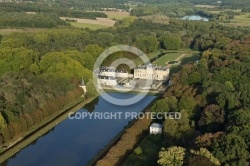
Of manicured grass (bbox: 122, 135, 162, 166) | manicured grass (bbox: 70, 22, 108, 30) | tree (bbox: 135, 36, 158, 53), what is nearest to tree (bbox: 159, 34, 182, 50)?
tree (bbox: 135, 36, 158, 53)

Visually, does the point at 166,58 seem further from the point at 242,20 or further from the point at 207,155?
the point at 242,20

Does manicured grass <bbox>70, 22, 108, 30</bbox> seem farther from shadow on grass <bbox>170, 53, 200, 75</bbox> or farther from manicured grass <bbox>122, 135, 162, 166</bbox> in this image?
manicured grass <bbox>122, 135, 162, 166</bbox>

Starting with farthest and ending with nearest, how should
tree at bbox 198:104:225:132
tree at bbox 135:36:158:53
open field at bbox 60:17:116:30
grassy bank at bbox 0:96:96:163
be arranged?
open field at bbox 60:17:116:30 < tree at bbox 135:36:158:53 < tree at bbox 198:104:225:132 < grassy bank at bbox 0:96:96:163

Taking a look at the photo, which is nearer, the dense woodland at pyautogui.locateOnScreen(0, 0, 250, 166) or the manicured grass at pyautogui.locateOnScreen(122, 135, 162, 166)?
the dense woodland at pyautogui.locateOnScreen(0, 0, 250, 166)

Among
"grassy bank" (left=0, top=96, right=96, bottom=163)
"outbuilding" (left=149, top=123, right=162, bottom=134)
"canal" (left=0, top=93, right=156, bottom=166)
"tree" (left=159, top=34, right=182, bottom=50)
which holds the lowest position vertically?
"canal" (left=0, top=93, right=156, bottom=166)

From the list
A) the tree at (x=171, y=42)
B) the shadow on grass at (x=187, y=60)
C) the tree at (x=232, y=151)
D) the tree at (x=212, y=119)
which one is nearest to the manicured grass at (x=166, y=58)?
the shadow on grass at (x=187, y=60)

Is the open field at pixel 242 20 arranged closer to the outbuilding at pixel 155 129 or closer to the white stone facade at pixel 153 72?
the white stone facade at pixel 153 72

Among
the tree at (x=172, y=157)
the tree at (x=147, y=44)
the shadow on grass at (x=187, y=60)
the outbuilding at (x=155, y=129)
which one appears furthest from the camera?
the tree at (x=147, y=44)

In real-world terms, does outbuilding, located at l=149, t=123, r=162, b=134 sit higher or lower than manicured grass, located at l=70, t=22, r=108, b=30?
lower
